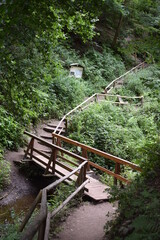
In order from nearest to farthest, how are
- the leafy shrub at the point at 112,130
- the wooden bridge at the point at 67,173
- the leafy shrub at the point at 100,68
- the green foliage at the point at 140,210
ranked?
the green foliage at the point at 140,210
the wooden bridge at the point at 67,173
the leafy shrub at the point at 112,130
the leafy shrub at the point at 100,68

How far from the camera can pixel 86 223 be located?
5984 mm

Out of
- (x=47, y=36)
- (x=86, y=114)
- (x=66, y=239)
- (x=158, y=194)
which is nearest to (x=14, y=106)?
(x=47, y=36)

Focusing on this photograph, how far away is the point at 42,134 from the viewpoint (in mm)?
13633

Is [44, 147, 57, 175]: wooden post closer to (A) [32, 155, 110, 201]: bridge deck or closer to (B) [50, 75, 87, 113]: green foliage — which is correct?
(A) [32, 155, 110, 201]: bridge deck

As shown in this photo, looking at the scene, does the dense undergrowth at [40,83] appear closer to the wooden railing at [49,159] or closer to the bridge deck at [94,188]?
the wooden railing at [49,159]

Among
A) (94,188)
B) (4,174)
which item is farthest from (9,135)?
(94,188)

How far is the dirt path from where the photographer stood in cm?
530

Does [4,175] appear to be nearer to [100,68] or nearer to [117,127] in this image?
[117,127]

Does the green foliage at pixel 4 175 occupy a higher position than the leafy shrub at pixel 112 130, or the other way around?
the leafy shrub at pixel 112 130

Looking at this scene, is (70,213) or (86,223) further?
(70,213)

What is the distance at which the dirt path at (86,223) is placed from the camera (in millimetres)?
5305

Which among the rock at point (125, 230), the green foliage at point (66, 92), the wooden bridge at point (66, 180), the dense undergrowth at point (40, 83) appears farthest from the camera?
the green foliage at point (66, 92)

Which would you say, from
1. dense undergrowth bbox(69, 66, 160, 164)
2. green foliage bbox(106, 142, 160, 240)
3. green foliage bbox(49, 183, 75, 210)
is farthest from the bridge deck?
dense undergrowth bbox(69, 66, 160, 164)

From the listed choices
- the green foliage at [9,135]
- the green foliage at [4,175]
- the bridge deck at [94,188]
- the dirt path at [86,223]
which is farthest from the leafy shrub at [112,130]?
the dirt path at [86,223]
